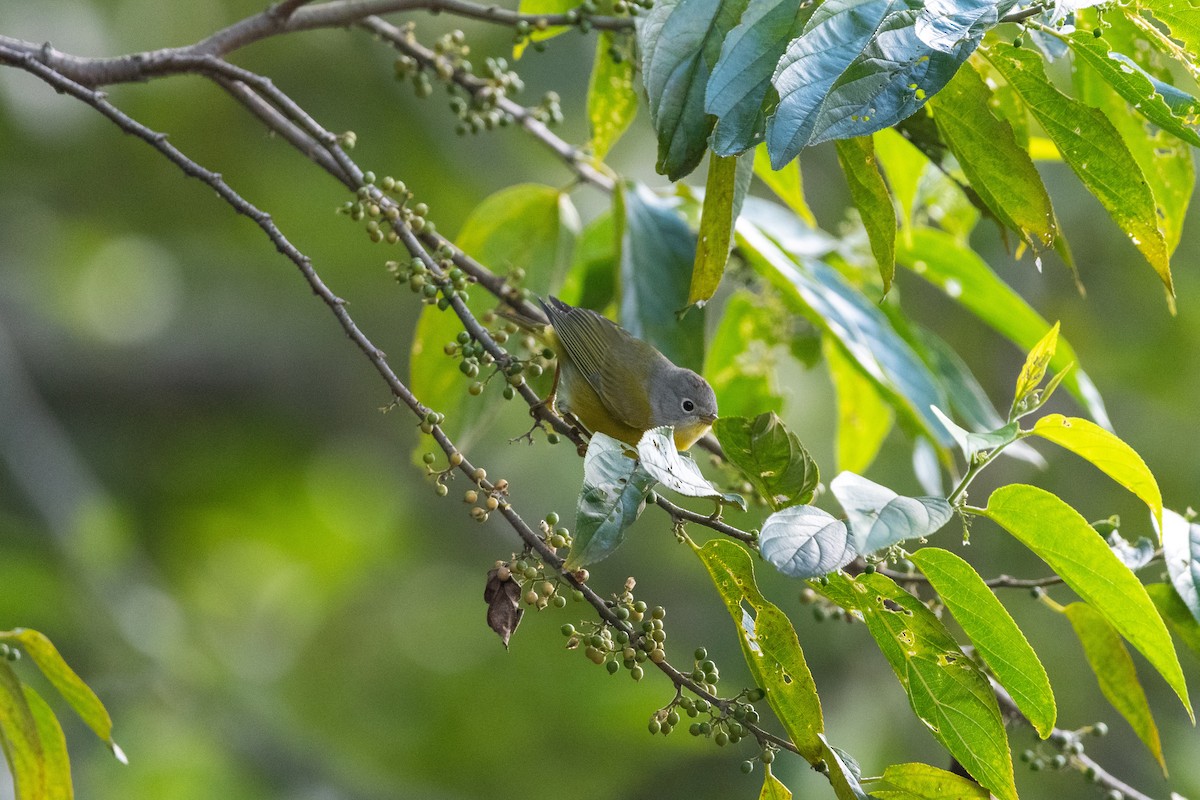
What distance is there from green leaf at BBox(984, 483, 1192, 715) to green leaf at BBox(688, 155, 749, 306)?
54 centimetres

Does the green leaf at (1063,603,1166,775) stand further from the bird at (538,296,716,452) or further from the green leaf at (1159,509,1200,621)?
the bird at (538,296,716,452)

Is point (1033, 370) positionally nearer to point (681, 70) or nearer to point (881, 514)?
point (881, 514)

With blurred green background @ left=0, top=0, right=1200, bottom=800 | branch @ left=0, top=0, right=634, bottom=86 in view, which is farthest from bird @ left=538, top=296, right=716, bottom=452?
blurred green background @ left=0, top=0, right=1200, bottom=800

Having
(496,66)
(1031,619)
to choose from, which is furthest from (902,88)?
(1031,619)

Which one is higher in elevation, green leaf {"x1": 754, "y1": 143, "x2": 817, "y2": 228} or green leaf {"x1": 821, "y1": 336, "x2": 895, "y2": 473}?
green leaf {"x1": 754, "y1": 143, "x2": 817, "y2": 228}

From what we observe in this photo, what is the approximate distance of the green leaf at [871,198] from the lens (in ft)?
5.23

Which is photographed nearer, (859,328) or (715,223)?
(715,223)

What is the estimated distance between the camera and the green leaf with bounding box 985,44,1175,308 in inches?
61.2

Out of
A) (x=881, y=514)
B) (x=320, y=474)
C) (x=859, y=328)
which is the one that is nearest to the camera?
(x=881, y=514)

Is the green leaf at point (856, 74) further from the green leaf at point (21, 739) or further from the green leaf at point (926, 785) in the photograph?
the green leaf at point (21, 739)

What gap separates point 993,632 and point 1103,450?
305 millimetres

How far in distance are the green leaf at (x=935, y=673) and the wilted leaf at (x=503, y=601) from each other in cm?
42

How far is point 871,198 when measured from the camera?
5.29 feet

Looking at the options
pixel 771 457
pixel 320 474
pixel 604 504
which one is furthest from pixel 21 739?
pixel 320 474
